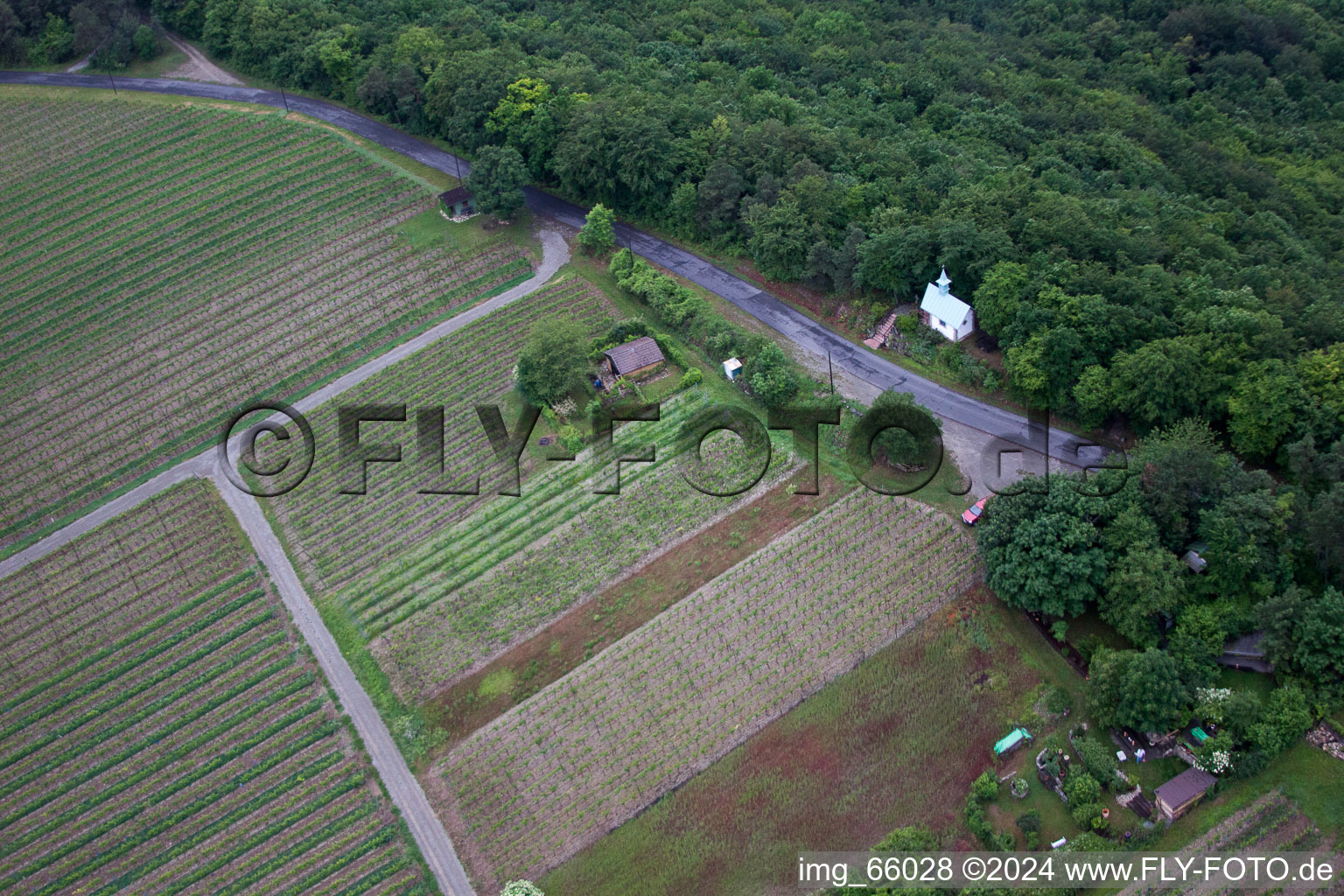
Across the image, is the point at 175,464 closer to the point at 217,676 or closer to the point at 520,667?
the point at 217,676

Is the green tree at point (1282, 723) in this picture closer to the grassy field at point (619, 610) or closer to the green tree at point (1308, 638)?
the green tree at point (1308, 638)

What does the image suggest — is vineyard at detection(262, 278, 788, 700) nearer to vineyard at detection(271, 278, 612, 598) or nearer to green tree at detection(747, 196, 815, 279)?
vineyard at detection(271, 278, 612, 598)

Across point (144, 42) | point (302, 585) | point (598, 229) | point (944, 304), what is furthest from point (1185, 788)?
point (144, 42)

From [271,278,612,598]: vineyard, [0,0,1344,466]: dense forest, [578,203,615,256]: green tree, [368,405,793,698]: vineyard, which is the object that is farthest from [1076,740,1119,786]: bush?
[578,203,615,256]: green tree

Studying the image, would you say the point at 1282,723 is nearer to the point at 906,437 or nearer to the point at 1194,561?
the point at 1194,561

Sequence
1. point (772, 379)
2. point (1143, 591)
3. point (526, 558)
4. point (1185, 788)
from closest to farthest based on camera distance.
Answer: point (1185, 788)
point (1143, 591)
point (526, 558)
point (772, 379)

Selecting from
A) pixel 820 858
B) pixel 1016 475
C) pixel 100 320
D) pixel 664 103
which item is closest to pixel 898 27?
pixel 664 103
